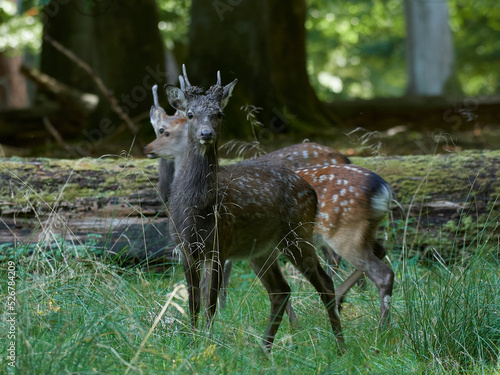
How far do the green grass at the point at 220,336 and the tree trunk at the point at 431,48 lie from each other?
1887 centimetres

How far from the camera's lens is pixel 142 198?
20.1 ft

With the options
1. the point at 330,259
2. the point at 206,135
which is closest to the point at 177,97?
the point at 206,135

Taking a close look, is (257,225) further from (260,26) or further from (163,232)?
(260,26)

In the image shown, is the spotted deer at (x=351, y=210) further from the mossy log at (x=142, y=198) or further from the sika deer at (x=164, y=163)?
the mossy log at (x=142, y=198)

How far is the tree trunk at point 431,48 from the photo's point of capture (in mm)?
22175

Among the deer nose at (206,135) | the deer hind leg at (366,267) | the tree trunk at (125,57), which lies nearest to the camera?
the deer nose at (206,135)

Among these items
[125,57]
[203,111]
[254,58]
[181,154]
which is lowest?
[181,154]

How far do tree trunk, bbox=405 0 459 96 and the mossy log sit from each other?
654 inches

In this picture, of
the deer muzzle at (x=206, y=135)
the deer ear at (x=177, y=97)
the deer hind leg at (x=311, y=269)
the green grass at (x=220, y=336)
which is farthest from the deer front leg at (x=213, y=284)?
the deer ear at (x=177, y=97)

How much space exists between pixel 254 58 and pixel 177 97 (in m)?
6.00

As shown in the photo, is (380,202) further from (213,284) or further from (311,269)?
(213,284)

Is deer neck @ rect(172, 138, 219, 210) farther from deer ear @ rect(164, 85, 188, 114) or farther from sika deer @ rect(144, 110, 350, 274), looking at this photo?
sika deer @ rect(144, 110, 350, 274)

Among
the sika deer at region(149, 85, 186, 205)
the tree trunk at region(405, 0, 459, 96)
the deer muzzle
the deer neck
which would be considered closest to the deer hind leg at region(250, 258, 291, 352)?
the deer neck

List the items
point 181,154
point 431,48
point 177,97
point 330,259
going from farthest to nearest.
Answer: point 431,48, point 330,259, point 181,154, point 177,97
